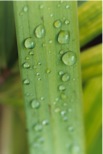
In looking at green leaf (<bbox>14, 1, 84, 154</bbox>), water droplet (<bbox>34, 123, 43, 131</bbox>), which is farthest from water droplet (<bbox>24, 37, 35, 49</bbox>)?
water droplet (<bbox>34, 123, 43, 131</bbox>)

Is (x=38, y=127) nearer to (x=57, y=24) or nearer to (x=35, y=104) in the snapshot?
(x=35, y=104)

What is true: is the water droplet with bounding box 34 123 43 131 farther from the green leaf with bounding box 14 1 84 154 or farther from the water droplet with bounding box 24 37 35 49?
the water droplet with bounding box 24 37 35 49

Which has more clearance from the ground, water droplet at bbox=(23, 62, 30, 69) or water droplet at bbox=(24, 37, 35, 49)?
water droplet at bbox=(24, 37, 35, 49)

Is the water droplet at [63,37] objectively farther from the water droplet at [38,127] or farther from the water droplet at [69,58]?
the water droplet at [38,127]

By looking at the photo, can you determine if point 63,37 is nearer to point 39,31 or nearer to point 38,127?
point 39,31

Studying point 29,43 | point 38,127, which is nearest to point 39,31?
point 29,43

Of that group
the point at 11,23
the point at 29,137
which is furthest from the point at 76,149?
the point at 11,23

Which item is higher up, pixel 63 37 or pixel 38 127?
pixel 63 37
